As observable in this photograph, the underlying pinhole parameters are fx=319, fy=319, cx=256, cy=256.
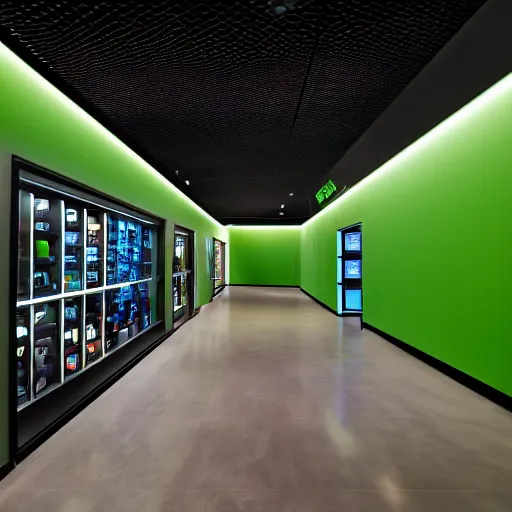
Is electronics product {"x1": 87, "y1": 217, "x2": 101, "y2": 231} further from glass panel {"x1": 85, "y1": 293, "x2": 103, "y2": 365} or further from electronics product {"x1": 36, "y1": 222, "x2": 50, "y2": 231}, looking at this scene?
glass panel {"x1": 85, "y1": 293, "x2": 103, "y2": 365}

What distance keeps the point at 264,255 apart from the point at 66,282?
1455 centimetres

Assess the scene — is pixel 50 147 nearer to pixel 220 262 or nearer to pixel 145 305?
pixel 145 305

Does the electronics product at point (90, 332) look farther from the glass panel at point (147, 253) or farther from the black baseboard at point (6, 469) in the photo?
the black baseboard at point (6, 469)

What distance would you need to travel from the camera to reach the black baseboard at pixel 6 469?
210 cm

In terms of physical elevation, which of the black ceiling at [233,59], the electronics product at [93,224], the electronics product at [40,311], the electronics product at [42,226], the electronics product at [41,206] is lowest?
the electronics product at [40,311]

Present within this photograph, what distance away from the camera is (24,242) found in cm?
286

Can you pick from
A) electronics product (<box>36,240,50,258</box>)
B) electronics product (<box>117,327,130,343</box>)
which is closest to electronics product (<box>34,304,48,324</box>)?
electronics product (<box>36,240,50,258</box>)

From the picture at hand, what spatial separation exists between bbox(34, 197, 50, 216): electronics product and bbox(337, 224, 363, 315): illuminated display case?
22.7ft

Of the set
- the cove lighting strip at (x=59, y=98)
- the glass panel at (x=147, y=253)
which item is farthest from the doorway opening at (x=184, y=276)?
the cove lighting strip at (x=59, y=98)

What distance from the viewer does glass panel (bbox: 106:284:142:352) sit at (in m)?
4.66

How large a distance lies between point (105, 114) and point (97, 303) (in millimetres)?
2322

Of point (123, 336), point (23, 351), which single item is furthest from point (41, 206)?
point (123, 336)

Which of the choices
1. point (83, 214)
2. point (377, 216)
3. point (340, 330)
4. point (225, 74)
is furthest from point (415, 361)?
point (83, 214)

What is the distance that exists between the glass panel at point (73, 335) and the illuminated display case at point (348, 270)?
6.43 m
